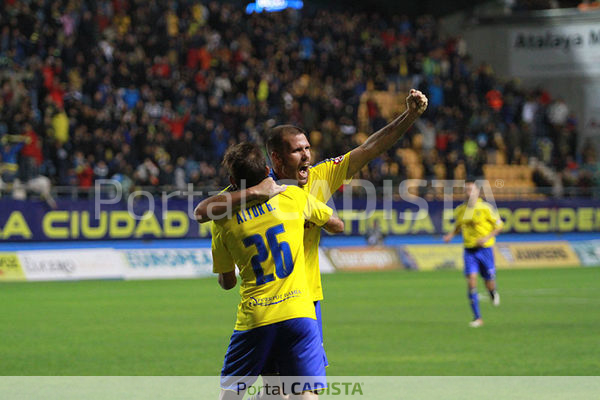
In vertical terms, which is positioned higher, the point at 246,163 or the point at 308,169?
the point at 246,163

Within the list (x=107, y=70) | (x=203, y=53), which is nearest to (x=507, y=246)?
(x=203, y=53)

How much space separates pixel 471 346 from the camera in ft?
42.1

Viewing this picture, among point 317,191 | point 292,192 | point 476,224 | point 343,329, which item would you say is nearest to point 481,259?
point 476,224

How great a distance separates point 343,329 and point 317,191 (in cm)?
894

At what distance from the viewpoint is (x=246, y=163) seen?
17.4 feet

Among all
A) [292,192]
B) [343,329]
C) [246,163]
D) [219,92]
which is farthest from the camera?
[219,92]

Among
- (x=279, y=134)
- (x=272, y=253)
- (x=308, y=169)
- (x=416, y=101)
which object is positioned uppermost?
Result: (x=416, y=101)

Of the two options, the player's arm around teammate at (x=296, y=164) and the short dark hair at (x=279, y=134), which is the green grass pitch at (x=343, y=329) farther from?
the short dark hair at (x=279, y=134)

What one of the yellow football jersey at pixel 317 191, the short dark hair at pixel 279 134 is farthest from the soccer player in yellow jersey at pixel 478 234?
the short dark hair at pixel 279 134

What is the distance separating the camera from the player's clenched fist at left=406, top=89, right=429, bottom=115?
6.07 meters

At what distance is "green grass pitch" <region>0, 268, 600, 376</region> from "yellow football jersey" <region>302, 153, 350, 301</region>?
14.8 ft

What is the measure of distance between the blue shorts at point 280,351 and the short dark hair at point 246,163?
87 centimetres

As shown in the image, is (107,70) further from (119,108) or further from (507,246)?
(507,246)

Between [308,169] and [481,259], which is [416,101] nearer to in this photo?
[308,169]
